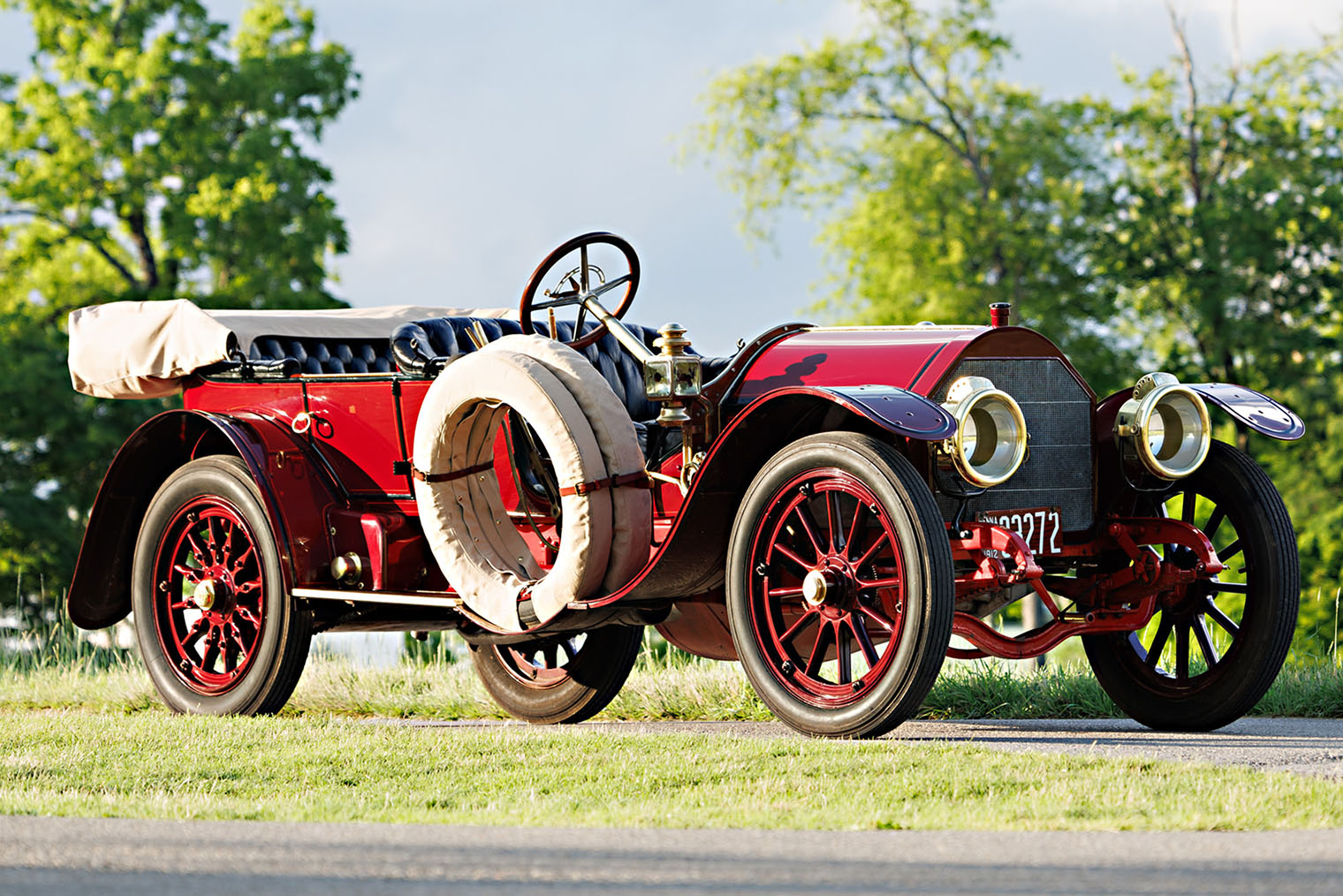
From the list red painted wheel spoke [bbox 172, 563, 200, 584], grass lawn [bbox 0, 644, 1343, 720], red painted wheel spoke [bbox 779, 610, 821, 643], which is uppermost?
red painted wheel spoke [bbox 172, 563, 200, 584]

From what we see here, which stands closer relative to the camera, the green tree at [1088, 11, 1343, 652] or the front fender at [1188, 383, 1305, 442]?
the front fender at [1188, 383, 1305, 442]

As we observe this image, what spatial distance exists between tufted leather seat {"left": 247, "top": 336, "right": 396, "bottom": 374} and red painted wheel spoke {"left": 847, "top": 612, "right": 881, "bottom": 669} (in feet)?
11.1

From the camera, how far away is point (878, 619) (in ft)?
19.5

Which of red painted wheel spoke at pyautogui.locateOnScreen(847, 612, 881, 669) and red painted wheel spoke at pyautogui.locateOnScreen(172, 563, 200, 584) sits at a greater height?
red painted wheel spoke at pyautogui.locateOnScreen(172, 563, 200, 584)

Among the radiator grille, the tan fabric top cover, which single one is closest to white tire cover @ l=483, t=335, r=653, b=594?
the radiator grille

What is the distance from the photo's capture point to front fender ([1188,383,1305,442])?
264 inches

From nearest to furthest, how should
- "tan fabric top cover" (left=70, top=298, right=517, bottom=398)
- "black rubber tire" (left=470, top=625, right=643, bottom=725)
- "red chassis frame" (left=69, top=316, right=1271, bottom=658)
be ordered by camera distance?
"red chassis frame" (left=69, top=316, right=1271, bottom=658) → "black rubber tire" (left=470, top=625, right=643, bottom=725) → "tan fabric top cover" (left=70, top=298, right=517, bottom=398)

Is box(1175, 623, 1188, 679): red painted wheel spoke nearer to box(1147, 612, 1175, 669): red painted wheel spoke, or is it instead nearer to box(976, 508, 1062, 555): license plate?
box(1147, 612, 1175, 669): red painted wheel spoke

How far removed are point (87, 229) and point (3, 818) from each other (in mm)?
27339

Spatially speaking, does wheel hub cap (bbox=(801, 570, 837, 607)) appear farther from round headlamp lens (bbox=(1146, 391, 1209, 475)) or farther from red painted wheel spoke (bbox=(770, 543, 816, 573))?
round headlamp lens (bbox=(1146, 391, 1209, 475))

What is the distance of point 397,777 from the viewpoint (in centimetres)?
566

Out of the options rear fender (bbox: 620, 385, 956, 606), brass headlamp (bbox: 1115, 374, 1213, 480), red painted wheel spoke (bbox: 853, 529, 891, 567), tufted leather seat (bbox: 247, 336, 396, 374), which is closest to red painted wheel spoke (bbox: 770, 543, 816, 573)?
red painted wheel spoke (bbox: 853, 529, 891, 567)

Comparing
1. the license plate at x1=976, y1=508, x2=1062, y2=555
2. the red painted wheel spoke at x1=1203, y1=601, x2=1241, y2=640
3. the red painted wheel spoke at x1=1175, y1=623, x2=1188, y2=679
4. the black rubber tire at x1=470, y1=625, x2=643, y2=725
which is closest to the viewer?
the license plate at x1=976, y1=508, x2=1062, y2=555

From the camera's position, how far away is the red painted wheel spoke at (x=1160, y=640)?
23.1ft
